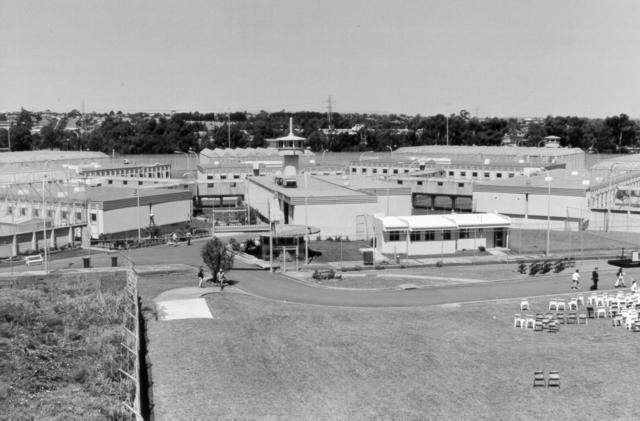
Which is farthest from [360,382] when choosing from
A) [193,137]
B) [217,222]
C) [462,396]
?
[193,137]

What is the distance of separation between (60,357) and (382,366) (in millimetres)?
11754

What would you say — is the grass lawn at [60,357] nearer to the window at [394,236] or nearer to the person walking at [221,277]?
the person walking at [221,277]

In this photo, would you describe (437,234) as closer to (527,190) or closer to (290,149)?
(527,190)

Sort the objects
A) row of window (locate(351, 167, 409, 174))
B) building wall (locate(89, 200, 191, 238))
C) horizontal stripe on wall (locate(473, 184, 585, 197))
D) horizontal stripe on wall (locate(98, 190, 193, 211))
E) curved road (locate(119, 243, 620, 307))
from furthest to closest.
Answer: row of window (locate(351, 167, 409, 174))
horizontal stripe on wall (locate(473, 184, 585, 197))
horizontal stripe on wall (locate(98, 190, 193, 211))
building wall (locate(89, 200, 191, 238))
curved road (locate(119, 243, 620, 307))

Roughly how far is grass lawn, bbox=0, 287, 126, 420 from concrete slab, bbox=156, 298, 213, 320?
214 centimetres

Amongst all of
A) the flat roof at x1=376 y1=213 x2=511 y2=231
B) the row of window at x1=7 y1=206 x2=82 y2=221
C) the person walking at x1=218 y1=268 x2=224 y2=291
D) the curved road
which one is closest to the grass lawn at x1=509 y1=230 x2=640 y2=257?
the flat roof at x1=376 y1=213 x2=511 y2=231

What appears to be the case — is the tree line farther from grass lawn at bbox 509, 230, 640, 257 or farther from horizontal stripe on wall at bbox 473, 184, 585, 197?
grass lawn at bbox 509, 230, 640, 257

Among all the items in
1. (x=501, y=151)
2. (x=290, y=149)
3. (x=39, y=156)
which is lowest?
(x=39, y=156)

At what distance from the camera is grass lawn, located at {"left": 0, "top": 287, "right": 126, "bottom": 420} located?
74.3ft

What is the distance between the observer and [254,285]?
44.8 metres

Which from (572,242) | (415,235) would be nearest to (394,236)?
(415,235)

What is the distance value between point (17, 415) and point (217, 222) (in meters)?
53.1

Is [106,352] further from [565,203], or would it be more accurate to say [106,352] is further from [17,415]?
[565,203]

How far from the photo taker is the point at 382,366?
29594mm
